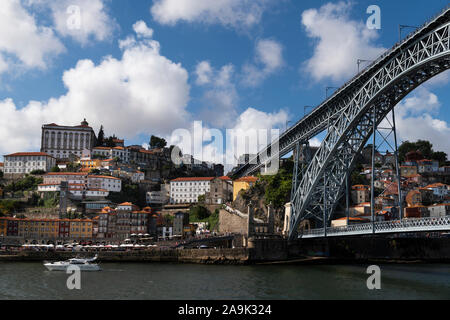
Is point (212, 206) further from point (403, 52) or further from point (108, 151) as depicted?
point (403, 52)

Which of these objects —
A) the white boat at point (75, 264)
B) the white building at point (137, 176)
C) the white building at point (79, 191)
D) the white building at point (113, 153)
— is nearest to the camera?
the white boat at point (75, 264)

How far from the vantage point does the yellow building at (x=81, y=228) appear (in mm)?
64250

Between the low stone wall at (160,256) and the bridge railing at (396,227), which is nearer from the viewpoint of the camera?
the bridge railing at (396,227)

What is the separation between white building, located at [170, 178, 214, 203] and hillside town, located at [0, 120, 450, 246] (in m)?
0.18

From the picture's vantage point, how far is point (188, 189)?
82375 mm

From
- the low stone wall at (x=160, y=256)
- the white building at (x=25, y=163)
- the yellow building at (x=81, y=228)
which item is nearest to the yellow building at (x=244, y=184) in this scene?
the low stone wall at (x=160, y=256)

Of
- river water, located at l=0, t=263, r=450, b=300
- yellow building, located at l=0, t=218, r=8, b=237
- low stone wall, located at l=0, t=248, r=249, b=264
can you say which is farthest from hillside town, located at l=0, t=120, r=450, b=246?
river water, located at l=0, t=263, r=450, b=300

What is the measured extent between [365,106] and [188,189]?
5108 cm

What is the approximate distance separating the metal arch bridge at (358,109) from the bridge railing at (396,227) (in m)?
0.47

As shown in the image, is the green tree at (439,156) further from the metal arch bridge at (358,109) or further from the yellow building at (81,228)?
the yellow building at (81,228)

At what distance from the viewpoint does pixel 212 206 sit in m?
72.3

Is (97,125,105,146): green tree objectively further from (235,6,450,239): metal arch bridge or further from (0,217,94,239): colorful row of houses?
(235,6,450,239): metal arch bridge

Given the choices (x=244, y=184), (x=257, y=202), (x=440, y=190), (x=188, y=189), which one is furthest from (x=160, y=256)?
(x=440, y=190)

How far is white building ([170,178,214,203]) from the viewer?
8194 cm
